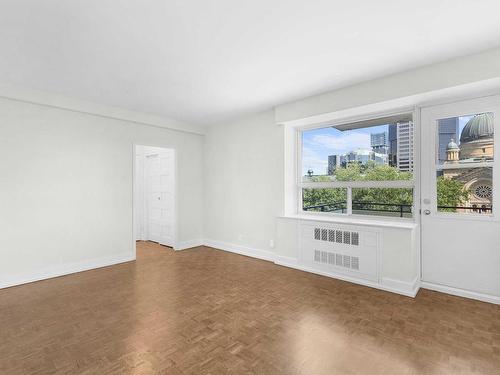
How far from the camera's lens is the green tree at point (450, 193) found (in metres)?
3.28

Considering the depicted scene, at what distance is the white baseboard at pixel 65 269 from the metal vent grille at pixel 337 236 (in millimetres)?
3398

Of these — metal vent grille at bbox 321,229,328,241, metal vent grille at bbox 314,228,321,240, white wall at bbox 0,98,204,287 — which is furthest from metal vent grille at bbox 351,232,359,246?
white wall at bbox 0,98,204,287

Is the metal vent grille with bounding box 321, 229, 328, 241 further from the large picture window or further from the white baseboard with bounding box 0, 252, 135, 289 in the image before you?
the white baseboard with bounding box 0, 252, 135, 289

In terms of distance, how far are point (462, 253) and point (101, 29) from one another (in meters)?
4.56

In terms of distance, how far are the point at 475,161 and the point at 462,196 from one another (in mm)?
441

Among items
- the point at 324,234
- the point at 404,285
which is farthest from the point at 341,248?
the point at 404,285

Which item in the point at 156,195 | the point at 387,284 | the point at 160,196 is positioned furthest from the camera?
the point at 156,195

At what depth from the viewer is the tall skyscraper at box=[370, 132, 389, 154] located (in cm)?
391

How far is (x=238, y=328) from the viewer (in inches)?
98.9

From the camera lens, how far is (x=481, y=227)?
3.12 meters

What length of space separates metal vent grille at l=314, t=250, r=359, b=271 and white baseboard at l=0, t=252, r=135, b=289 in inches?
132

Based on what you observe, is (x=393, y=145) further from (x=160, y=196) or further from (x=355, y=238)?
(x=160, y=196)

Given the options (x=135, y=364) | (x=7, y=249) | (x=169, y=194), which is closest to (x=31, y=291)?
(x=7, y=249)

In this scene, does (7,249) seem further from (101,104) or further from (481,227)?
(481,227)
